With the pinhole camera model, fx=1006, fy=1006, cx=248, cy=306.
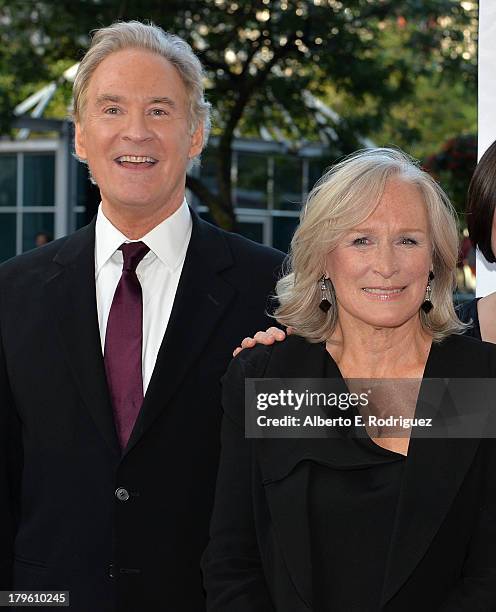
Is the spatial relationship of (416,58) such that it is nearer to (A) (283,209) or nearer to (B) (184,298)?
(A) (283,209)

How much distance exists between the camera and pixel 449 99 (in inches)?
1236

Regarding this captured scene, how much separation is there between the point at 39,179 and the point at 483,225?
712 inches

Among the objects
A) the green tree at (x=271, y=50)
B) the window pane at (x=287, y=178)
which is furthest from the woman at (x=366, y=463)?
the window pane at (x=287, y=178)

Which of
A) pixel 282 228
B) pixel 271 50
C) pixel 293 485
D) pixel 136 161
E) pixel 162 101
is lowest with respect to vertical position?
pixel 282 228

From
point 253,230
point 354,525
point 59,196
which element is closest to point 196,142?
point 354,525

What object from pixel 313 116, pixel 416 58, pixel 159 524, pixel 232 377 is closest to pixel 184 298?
pixel 232 377

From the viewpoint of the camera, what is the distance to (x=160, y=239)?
3.19m

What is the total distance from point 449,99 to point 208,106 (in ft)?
95.8

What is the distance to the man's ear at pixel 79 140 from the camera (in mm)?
3371

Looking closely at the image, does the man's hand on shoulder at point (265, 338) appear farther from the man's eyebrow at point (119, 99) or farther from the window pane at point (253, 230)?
the window pane at point (253, 230)

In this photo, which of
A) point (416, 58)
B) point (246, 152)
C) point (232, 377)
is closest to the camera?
point (232, 377)

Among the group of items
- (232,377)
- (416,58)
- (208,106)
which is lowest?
(232,377)

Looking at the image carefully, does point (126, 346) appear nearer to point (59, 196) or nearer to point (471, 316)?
point (471, 316)

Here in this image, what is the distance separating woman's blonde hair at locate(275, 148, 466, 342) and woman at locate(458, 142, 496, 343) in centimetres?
48
